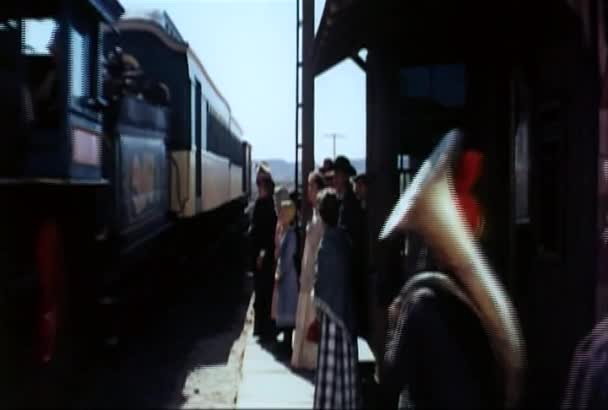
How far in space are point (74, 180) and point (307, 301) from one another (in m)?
1.62

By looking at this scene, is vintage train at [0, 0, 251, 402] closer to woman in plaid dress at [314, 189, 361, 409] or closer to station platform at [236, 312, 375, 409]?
station platform at [236, 312, 375, 409]

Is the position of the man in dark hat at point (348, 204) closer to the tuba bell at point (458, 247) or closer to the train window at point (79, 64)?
the train window at point (79, 64)

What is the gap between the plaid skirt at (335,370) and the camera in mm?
4293

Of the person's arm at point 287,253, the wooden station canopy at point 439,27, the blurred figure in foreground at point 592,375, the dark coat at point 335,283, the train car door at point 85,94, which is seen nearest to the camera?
the blurred figure in foreground at point 592,375

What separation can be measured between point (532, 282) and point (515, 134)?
0.83 meters

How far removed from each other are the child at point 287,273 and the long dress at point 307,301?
0.65m

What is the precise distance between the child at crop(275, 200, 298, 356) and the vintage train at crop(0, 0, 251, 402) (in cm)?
118

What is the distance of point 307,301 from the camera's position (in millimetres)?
5801

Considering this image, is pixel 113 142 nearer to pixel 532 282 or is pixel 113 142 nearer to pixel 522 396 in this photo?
pixel 532 282

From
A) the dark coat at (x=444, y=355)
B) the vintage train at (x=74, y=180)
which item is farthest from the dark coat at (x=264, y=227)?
the dark coat at (x=444, y=355)

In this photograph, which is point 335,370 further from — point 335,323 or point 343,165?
point 343,165

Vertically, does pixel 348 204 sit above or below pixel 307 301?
above

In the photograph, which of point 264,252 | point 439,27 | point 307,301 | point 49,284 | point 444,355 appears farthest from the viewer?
point 264,252

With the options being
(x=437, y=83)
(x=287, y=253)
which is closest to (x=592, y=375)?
(x=437, y=83)
